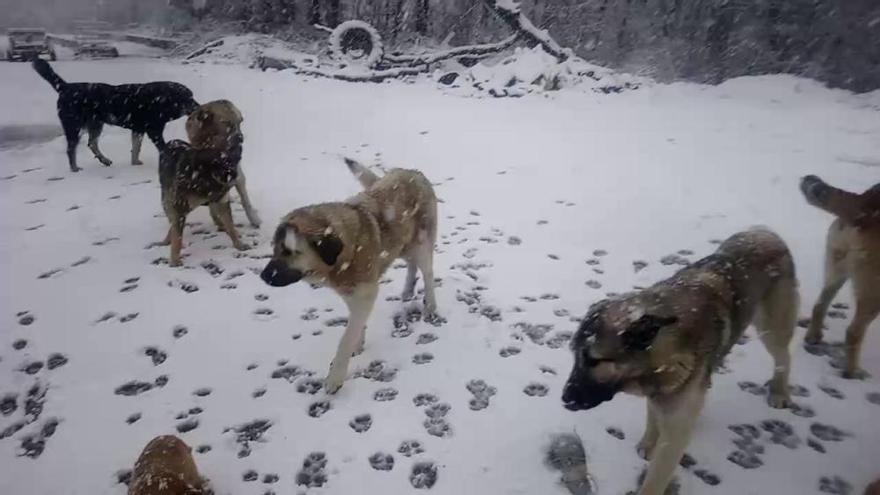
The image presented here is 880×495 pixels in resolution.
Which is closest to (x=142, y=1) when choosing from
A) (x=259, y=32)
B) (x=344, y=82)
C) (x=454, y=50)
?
(x=259, y=32)

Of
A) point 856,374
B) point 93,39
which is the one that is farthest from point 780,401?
point 93,39

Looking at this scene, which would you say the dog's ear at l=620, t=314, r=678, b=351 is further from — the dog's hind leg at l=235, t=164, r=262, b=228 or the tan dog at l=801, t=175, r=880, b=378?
the dog's hind leg at l=235, t=164, r=262, b=228

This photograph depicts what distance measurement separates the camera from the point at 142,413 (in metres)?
2.38

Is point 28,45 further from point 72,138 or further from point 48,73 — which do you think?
point 72,138

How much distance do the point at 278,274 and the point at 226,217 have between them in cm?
199

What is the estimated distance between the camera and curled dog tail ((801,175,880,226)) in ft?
7.57

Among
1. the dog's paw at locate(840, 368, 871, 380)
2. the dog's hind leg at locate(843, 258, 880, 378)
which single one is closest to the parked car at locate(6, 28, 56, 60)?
the dog's hind leg at locate(843, 258, 880, 378)

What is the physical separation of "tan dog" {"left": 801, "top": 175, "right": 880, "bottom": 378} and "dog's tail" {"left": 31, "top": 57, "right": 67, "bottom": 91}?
22.5 feet

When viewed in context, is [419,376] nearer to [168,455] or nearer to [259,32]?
[168,455]

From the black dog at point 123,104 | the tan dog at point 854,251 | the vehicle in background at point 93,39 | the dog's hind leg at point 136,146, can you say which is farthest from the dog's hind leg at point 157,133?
the tan dog at point 854,251

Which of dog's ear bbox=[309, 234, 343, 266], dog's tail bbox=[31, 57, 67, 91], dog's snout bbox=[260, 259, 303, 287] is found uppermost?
dog's tail bbox=[31, 57, 67, 91]

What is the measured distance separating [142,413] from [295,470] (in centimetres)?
91

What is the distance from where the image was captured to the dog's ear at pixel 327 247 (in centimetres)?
221

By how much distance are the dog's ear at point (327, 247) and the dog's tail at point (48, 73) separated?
16.5 feet
